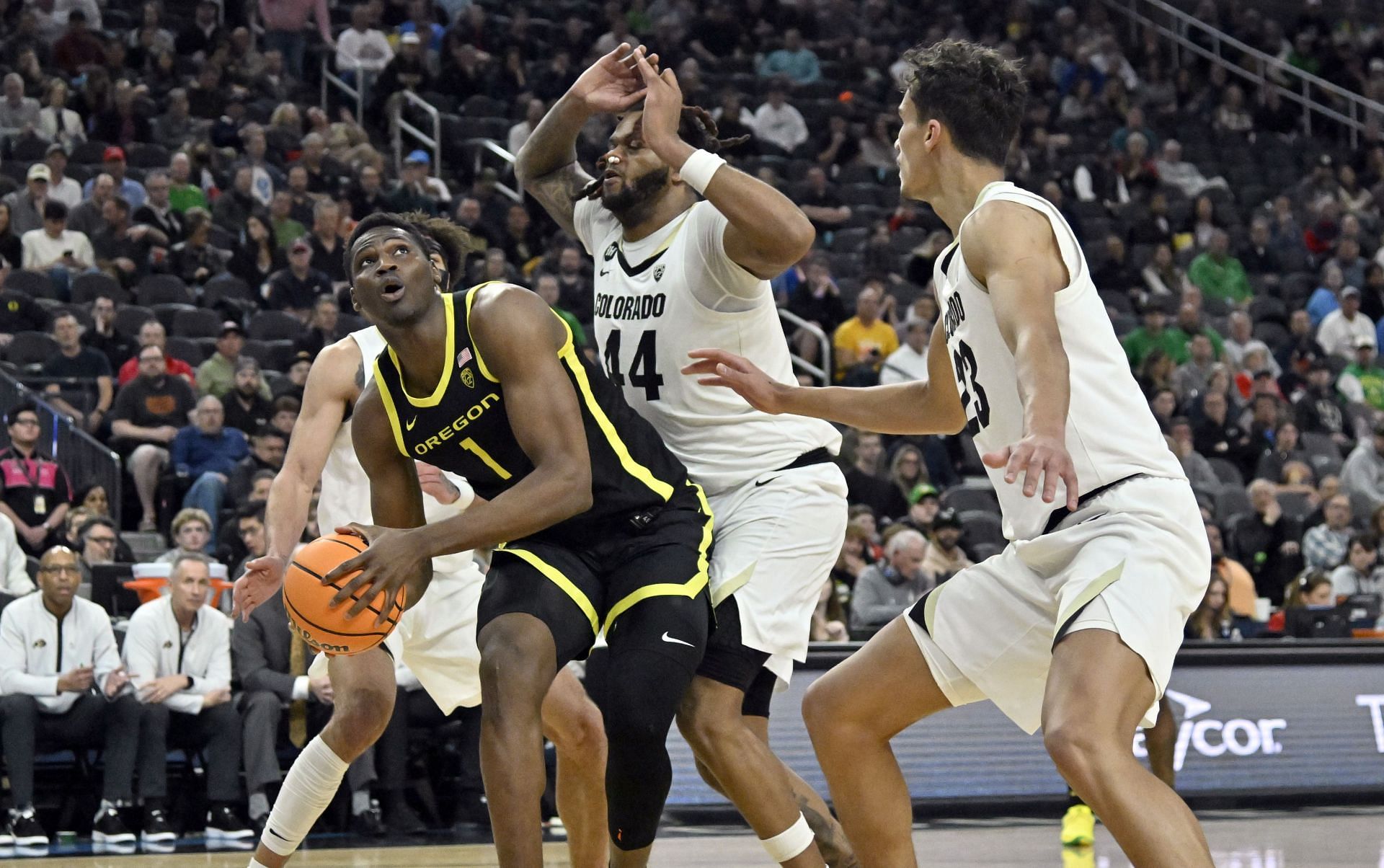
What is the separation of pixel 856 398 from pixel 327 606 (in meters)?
1.50

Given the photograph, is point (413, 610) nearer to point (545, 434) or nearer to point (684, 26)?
point (545, 434)

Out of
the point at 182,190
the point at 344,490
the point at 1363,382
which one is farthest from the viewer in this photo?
the point at 1363,382

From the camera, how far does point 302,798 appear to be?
5281 millimetres

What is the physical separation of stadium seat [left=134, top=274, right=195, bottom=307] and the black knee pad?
9542 millimetres

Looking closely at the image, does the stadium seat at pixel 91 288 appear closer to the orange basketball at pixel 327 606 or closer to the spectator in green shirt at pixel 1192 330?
the orange basketball at pixel 327 606

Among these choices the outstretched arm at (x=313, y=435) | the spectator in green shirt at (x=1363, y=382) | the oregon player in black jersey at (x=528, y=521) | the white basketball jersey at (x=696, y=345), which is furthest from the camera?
the spectator in green shirt at (x=1363, y=382)

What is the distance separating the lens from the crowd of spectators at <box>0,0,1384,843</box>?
912cm

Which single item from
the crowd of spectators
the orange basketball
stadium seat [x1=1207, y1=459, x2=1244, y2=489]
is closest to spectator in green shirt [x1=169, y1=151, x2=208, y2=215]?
the crowd of spectators

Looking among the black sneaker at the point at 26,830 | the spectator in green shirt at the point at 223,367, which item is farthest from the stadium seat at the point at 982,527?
the black sneaker at the point at 26,830

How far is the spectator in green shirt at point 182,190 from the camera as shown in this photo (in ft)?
45.9

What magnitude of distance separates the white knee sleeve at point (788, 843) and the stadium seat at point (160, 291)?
9699mm

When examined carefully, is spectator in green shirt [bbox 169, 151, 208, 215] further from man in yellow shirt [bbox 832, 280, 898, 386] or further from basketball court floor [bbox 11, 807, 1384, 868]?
basketball court floor [bbox 11, 807, 1384, 868]

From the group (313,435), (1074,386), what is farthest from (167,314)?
(1074,386)

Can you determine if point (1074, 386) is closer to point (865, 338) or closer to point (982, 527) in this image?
point (982, 527)
